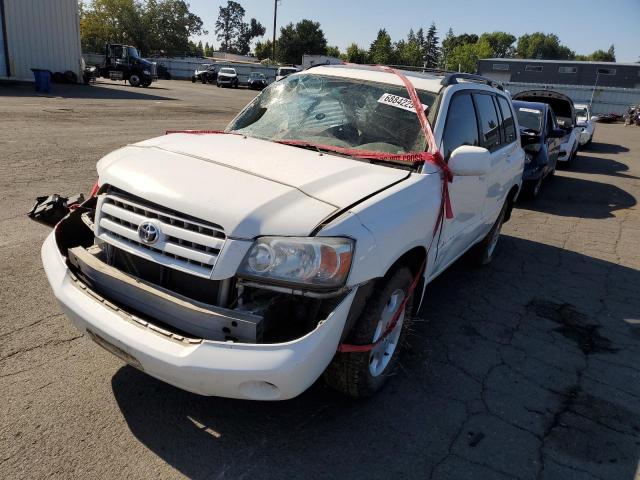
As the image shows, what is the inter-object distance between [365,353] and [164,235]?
1202 mm

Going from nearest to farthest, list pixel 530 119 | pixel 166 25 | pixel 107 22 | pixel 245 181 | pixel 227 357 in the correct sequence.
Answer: pixel 227 357 → pixel 245 181 → pixel 530 119 → pixel 107 22 → pixel 166 25

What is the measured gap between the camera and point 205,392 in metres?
2.27

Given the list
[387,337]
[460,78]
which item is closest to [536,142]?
[460,78]

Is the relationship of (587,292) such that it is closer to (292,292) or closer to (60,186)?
(292,292)

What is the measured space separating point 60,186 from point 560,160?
11.7 metres

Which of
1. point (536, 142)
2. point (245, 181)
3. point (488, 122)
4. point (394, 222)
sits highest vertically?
point (488, 122)

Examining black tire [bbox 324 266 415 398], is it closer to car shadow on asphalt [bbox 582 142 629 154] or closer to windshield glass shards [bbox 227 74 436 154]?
windshield glass shards [bbox 227 74 436 154]

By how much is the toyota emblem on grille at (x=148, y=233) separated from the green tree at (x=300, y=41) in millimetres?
103123

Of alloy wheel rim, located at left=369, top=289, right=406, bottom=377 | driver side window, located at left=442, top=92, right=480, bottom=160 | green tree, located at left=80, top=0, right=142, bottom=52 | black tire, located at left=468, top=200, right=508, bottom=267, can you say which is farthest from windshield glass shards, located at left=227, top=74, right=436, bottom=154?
green tree, located at left=80, top=0, right=142, bottom=52

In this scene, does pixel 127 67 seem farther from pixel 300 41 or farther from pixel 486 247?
pixel 300 41

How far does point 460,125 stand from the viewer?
12.7ft

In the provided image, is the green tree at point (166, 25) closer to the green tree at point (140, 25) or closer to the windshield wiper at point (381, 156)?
the green tree at point (140, 25)

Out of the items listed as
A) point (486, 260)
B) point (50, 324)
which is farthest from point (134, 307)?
point (486, 260)

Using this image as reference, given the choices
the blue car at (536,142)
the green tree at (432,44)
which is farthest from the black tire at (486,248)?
the green tree at (432,44)
